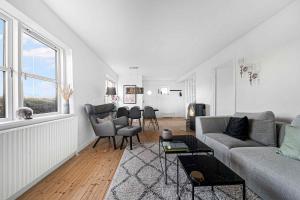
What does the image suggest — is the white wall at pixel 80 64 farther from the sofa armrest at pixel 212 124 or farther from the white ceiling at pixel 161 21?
the sofa armrest at pixel 212 124

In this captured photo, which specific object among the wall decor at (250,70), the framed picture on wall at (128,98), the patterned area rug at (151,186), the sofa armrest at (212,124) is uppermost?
the wall decor at (250,70)

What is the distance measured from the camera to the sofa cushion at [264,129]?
85.3 inches

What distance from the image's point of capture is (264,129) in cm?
224

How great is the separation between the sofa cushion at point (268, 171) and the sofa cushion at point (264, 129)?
0.30m

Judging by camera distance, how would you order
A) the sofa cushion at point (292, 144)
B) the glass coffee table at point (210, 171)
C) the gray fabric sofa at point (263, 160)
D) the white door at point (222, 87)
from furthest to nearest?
the white door at point (222, 87) < the sofa cushion at point (292, 144) < the gray fabric sofa at point (263, 160) < the glass coffee table at point (210, 171)

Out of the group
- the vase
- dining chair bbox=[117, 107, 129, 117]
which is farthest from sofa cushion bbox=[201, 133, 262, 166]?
dining chair bbox=[117, 107, 129, 117]


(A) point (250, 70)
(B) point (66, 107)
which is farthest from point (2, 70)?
(A) point (250, 70)

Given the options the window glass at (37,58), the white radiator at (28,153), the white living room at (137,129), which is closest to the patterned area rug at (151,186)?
the white living room at (137,129)

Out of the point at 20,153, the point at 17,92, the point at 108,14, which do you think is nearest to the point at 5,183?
the point at 20,153

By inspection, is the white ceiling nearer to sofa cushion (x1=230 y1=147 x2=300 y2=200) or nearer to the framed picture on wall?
sofa cushion (x1=230 y1=147 x2=300 y2=200)

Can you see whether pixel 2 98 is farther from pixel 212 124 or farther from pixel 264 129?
pixel 264 129

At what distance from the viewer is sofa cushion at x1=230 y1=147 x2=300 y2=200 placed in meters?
1.28

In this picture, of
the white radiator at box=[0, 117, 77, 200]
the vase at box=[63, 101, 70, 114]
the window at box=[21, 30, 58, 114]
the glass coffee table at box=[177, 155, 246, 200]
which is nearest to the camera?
the glass coffee table at box=[177, 155, 246, 200]

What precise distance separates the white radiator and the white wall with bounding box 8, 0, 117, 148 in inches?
39.4
